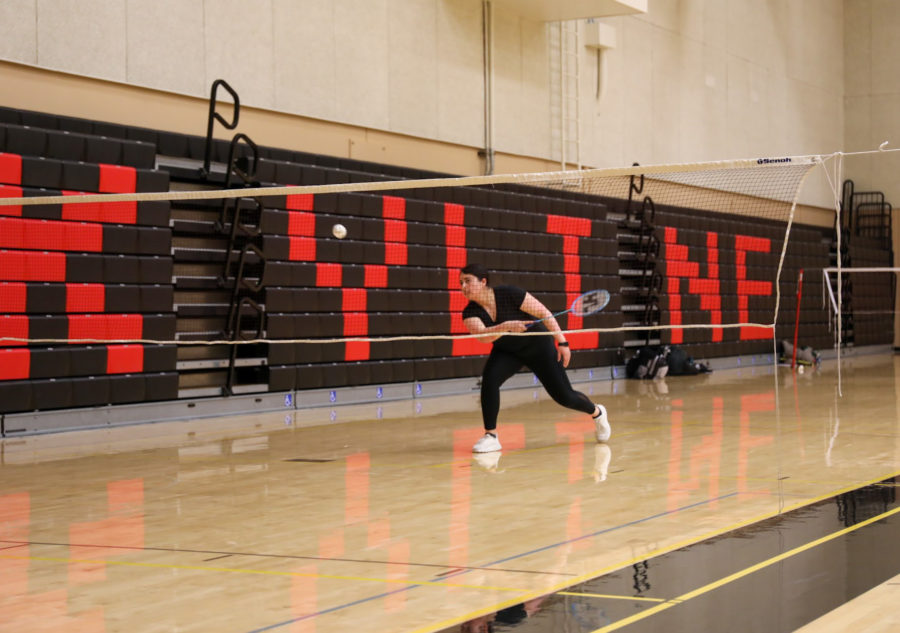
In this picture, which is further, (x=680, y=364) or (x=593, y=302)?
(x=680, y=364)

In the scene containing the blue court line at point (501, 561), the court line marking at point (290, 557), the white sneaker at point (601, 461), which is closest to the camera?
the blue court line at point (501, 561)

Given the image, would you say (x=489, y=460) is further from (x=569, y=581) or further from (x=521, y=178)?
(x=569, y=581)

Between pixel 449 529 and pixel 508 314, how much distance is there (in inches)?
133

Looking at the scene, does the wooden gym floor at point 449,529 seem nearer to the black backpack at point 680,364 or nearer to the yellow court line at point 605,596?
the yellow court line at point 605,596

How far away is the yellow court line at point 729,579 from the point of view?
389 centimetres

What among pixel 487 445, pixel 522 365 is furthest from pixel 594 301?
pixel 487 445

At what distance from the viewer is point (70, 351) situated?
A: 36.9ft

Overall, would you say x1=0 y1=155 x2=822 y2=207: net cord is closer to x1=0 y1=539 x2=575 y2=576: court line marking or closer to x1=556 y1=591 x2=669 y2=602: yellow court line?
x1=0 y1=539 x2=575 y2=576: court line marking

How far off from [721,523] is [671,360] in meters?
14.4

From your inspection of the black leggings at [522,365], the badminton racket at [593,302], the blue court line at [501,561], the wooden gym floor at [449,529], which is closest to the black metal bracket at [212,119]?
the wooden gym floor at [449,529]

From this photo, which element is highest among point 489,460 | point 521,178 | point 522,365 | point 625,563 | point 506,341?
point 521,178

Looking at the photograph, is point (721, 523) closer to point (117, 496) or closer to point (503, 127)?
point (117, 496)

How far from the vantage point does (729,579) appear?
452 centimetres

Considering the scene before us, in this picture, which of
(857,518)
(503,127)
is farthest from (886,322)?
(857,518)
